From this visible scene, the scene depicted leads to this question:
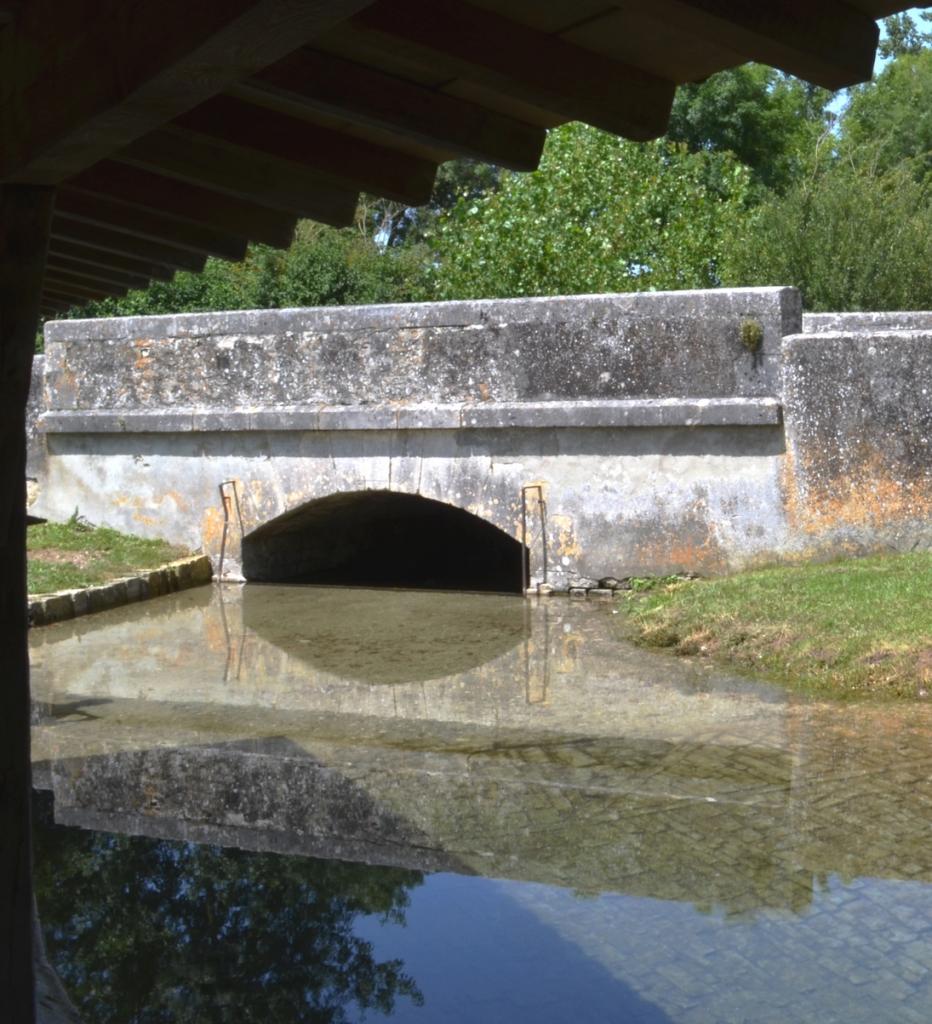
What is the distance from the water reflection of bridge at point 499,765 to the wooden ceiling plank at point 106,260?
2.19m

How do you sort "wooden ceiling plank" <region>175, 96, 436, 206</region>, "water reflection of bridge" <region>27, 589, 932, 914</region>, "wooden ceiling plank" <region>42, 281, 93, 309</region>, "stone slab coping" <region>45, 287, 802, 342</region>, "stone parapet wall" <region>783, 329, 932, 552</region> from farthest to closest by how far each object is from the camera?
"stone slab coping" <region>45, 287, 802, 342</region> → "stone parapet wall" <region>783, 329, 932, 552</region> → "water reflection of bridge" <region>27, 589, 932, 914</region> → "wooden ceiling plank" <region>42, 281, 93, 309</region> → "wooden ceiling plank" <region>175, 96, 436, 206</region>

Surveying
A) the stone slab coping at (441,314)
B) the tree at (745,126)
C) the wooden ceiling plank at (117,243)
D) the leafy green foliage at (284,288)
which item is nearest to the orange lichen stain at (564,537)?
the stone slab coping at (441,314)

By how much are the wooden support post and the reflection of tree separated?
1.31 meters

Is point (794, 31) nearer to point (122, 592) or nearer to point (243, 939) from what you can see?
point (243, 939)

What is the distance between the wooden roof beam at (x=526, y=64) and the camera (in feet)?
7.45

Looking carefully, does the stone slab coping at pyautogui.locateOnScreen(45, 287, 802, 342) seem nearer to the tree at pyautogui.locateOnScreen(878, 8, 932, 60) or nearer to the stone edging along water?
the stone edging along water

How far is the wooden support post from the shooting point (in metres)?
2.77

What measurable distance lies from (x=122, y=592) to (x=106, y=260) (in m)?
7.22

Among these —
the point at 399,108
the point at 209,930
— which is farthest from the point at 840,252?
the point at 399,108

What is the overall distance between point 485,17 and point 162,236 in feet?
5.40

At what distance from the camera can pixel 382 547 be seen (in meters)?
14.4

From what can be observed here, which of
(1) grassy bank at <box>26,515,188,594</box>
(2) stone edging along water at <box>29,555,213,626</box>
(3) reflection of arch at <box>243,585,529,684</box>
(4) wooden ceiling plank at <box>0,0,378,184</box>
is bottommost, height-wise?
(3) reflection of arch at <box>243,585,529,684</box>

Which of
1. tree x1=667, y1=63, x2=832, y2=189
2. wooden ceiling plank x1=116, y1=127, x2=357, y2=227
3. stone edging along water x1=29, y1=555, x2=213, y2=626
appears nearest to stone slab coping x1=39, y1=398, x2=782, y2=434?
stone edging along water x1=29, y1=555, x2=213, y2=626

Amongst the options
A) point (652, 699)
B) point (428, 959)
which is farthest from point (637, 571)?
point (428, 959)
